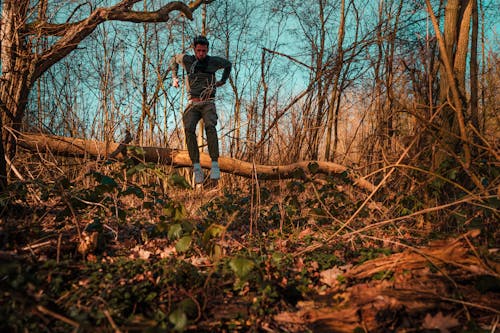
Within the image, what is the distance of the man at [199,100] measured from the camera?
13.6 feet

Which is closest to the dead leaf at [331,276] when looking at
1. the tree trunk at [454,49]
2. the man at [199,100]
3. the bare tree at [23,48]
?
the tree trunk at [454,49]

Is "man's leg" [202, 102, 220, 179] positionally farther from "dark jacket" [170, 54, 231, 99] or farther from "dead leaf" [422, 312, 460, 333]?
"dead leaf" [422, 312, 460, 333]

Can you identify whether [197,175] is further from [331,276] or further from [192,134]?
[331,276]

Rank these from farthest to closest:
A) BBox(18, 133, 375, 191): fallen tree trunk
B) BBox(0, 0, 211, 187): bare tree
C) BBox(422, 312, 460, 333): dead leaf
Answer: BBox(18, 133, 375, 191): fallen tree trunk
BBox(0, 0, 211, 187): bare tree
BBox(422, 312, 460, 333): dead leaf

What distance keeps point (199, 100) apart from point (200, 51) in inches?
25.7

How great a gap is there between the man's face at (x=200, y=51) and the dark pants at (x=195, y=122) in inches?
24.7

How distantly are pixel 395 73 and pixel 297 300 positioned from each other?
3217 mm

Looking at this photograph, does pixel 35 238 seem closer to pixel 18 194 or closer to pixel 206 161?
pixel 18 194

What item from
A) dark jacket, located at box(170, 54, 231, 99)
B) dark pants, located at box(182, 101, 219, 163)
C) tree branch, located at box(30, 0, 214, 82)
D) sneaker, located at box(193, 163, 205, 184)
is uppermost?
tree branch, located at box(30, 0, 214, 82)

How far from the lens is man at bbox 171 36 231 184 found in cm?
416

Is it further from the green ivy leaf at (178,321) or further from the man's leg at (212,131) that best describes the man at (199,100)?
the green ivy leaf at (178,321)

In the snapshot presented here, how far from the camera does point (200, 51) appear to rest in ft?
13.7

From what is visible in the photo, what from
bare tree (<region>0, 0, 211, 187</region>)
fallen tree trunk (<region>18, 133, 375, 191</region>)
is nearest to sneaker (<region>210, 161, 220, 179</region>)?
fallen tree trunk (<region>18, 133, 375, 191</region>)

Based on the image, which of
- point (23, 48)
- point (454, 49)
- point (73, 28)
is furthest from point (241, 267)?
point (73, 28)
